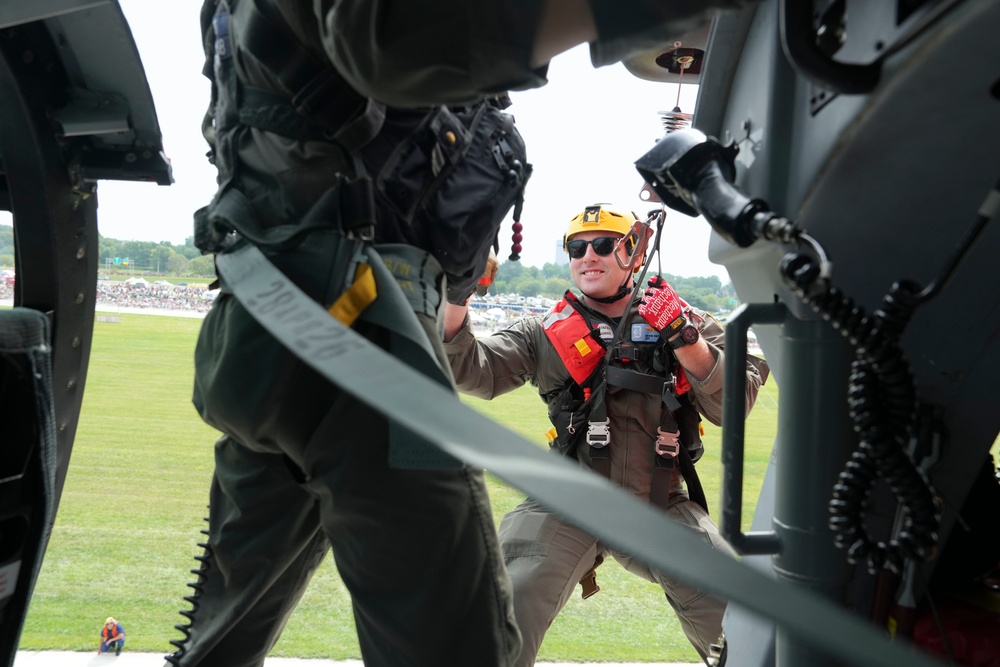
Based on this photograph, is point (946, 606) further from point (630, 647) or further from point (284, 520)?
point (630, 647)

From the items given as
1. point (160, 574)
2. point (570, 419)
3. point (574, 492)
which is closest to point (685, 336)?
point (570, 419)

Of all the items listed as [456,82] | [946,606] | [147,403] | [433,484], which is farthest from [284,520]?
[147,403]

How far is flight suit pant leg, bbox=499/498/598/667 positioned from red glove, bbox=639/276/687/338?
2.76 feet

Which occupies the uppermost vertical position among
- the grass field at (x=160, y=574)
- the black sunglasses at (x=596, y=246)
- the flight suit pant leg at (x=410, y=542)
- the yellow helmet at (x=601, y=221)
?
the yellow helmet at (x=601, y=221)

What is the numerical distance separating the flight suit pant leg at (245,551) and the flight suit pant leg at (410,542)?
0.68ft

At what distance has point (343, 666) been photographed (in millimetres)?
3180

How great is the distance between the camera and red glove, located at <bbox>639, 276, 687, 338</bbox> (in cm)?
335

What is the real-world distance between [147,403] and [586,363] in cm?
795

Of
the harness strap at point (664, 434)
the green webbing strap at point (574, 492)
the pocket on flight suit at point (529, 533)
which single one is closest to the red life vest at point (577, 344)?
the harness strap at point (664, 434)

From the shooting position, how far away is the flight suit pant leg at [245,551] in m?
1.37

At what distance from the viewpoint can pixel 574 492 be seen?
0.68m

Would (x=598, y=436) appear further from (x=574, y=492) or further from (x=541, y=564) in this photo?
(x=574, y=492)

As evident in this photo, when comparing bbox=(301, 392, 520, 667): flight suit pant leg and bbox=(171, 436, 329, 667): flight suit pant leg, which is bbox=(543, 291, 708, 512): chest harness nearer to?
bbox=(171, 436, 329, 667): flight suit pant leg

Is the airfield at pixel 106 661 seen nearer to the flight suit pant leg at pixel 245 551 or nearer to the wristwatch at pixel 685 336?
the wristwatch at pixel 685 336
